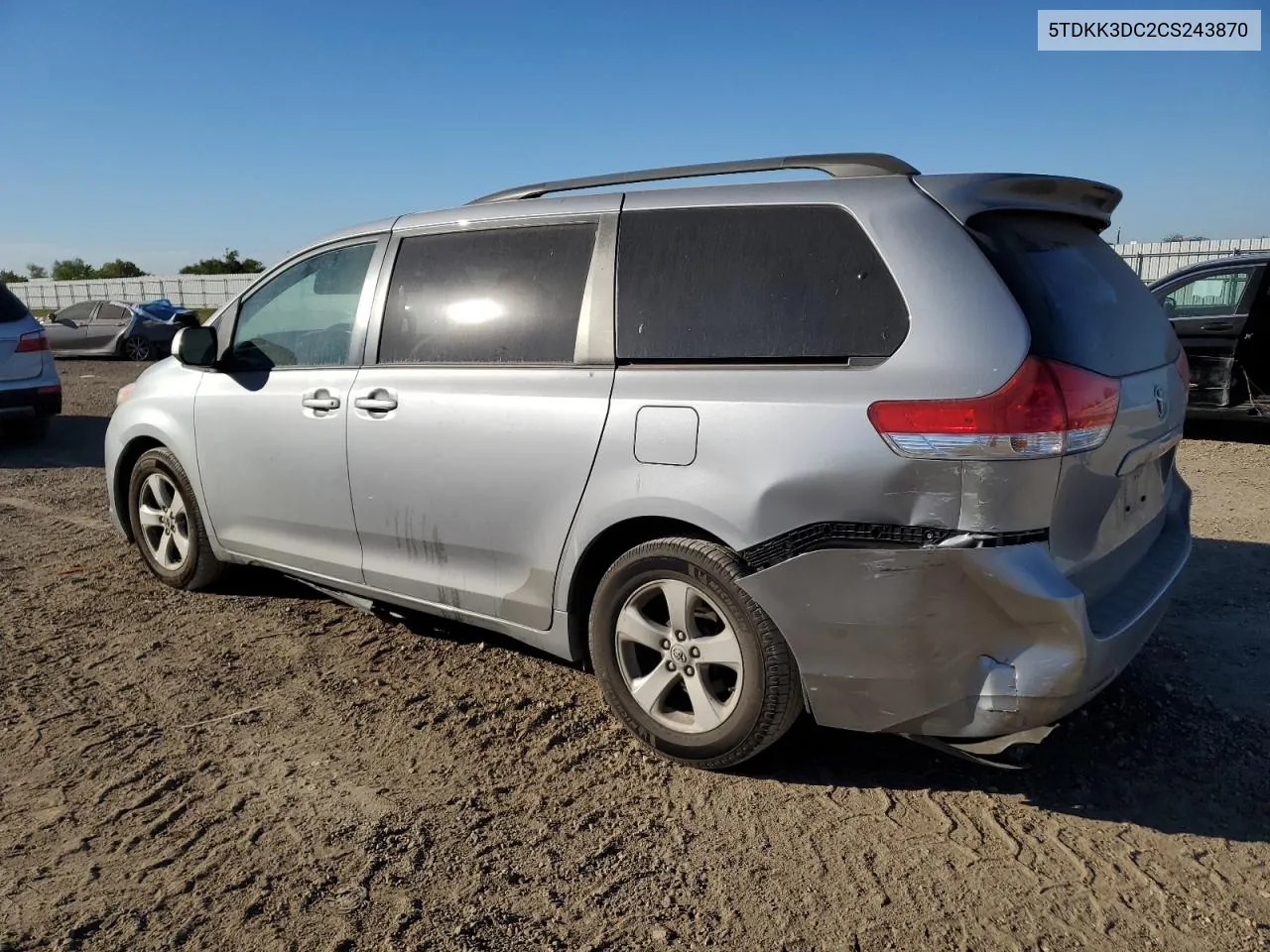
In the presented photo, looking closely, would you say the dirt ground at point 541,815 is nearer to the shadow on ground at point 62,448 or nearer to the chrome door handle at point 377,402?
the chrome door handle at point 377,402

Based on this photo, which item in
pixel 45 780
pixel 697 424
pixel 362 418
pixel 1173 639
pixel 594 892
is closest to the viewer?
pixel 594 892

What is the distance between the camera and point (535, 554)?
138 inches

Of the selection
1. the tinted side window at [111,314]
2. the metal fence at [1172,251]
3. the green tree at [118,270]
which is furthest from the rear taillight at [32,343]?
the green tree at [118,270]

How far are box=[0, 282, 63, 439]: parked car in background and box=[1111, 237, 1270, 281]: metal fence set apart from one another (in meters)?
21.3

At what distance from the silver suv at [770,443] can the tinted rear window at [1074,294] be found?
1 cm

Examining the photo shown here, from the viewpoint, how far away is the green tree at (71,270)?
7638 cm

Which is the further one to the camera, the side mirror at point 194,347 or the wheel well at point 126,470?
the wheel well at point 126,470

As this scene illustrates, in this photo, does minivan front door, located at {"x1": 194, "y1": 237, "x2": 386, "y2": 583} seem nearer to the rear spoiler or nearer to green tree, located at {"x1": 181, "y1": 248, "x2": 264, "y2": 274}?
the rear spoiler

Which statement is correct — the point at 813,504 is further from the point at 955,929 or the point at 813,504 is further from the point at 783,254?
the point at 955,929

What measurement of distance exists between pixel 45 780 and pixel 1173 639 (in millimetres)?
4400

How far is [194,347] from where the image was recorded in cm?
460

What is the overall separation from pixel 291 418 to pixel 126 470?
168 centimetres

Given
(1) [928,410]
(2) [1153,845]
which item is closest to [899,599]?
(1) [928,410]

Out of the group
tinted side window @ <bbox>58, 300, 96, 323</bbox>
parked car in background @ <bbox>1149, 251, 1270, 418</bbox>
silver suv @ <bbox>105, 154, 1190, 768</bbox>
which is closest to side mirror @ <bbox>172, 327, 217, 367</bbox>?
silver suv @ <bbox>105, 154, 1190, 768</bbox>
